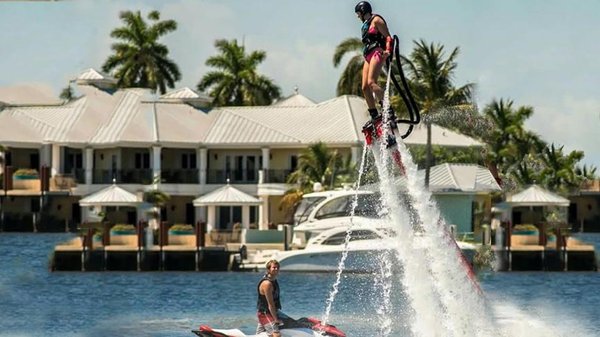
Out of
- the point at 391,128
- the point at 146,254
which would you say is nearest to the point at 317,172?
the point at 146,254

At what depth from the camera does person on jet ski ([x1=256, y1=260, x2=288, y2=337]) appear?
35094 mm

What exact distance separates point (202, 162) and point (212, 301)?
46.4 m

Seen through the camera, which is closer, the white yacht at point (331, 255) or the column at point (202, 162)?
the white yacht at point (331, 255)

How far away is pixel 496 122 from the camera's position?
325 ft

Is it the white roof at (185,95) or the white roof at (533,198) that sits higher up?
the white roof at (185,95)

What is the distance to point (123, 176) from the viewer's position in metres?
113

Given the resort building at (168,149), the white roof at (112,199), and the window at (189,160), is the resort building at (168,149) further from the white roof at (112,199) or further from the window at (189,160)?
the white roof at (112,199)

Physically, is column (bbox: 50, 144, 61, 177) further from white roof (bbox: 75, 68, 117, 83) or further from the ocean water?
the ocean water

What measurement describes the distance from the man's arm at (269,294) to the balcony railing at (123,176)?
7596 cm

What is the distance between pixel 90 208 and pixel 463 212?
4295 centimetres

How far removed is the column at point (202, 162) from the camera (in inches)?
4355

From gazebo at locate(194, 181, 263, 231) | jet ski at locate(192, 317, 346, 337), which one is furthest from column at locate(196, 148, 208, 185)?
jet ski at locate(192, 317, 346, 337)

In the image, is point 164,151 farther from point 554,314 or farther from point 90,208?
point 554,314

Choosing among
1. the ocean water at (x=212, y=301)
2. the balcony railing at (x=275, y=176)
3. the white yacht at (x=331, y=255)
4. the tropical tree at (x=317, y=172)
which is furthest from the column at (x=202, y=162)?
the white yacht at (x=331, y=255)
